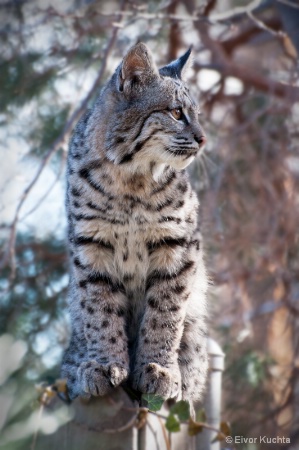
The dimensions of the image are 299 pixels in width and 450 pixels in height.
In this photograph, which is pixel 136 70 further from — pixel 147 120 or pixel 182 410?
pixel 182 410

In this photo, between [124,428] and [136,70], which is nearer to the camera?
[124,428]

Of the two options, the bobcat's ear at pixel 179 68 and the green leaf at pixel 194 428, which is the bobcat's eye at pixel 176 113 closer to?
the bobcat's ear at pixel 179 68

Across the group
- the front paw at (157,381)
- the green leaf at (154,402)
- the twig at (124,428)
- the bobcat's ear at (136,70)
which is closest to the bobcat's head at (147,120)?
the bobcat's ear at (136,70)

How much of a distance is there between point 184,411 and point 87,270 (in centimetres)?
114

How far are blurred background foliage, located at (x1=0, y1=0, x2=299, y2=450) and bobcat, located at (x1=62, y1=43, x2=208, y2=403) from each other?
1.10 meters

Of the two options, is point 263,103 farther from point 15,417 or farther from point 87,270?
point 15,417

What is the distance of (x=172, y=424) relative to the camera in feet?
8.55

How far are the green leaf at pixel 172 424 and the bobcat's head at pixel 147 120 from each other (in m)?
1.35

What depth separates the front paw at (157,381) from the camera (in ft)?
11.0

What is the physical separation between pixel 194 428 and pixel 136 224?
1.14m

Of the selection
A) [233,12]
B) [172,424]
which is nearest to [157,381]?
[172,424]

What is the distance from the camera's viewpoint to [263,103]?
7906 mm

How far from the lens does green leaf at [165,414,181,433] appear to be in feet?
8.54

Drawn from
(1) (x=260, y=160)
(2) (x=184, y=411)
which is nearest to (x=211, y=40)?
(1) (x=260, y=160)
